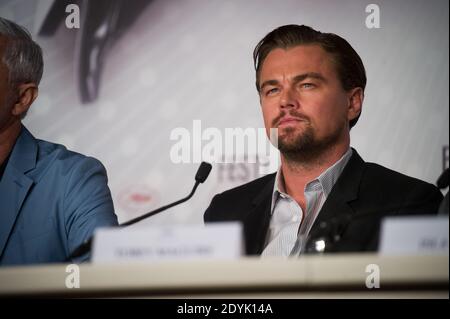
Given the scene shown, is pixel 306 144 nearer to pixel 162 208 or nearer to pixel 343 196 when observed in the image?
pixel 343 196

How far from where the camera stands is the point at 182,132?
2.36 m

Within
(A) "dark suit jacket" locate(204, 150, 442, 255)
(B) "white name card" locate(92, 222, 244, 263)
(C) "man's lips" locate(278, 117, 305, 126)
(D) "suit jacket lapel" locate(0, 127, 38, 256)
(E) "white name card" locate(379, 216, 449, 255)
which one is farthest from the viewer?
(D) "suit jacket lapel" locate(0, 127, 38, 256)

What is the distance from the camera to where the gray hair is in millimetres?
2451

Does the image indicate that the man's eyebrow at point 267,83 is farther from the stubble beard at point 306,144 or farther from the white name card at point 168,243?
the white name card at point 168,243

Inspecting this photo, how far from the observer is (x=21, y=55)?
2461 mm

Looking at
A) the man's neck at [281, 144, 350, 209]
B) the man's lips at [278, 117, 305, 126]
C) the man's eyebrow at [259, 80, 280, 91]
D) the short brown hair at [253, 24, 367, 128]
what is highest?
the short brown hair at [253, 24, 367, 128]

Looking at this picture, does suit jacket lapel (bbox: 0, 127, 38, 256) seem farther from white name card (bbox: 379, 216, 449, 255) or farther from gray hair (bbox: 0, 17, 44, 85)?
white name card (bbox: 379, 216, 449, 255)

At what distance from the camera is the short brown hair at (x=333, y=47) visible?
2295 mm

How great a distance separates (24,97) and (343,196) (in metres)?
1.16

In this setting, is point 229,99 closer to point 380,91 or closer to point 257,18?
point 257,18

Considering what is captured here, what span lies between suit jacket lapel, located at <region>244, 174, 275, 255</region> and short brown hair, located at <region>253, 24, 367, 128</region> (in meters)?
0.35

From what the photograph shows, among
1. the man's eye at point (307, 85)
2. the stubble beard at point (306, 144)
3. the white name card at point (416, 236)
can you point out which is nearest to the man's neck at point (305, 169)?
the stubble beard at point (306, 144)

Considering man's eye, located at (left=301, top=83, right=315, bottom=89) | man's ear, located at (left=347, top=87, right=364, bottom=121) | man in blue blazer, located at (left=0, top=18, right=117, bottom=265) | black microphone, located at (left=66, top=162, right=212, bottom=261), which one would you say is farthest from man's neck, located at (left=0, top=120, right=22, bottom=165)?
man's ear, located at (left=347, top=87, right=364, bottom=121)

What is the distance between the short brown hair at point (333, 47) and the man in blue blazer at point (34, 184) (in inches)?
26.9
